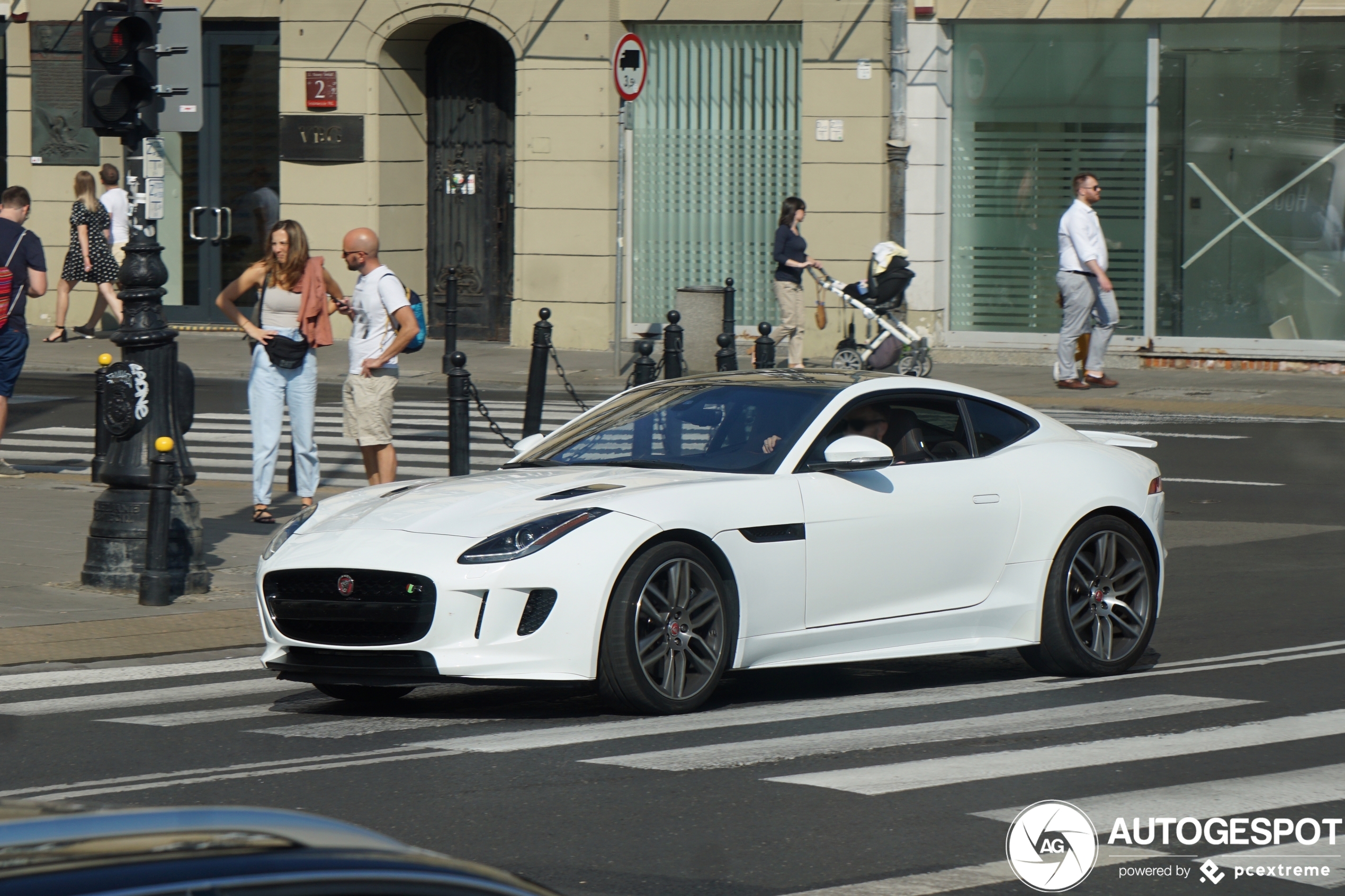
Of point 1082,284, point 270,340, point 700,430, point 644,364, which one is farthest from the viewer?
point 1082,284

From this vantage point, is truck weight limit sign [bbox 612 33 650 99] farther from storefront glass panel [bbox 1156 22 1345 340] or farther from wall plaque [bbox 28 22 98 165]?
wall plaque [bbox 28 22 98 165]

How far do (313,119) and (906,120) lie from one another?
25.8 feet

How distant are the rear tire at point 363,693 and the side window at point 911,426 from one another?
2068 millimetres

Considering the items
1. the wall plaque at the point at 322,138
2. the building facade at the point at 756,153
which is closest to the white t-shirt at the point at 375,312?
the building facade at the point at 756,153

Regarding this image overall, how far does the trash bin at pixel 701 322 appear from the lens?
880 inches

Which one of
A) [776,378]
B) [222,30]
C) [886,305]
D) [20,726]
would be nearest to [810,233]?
[886,305]

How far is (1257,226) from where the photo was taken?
76.8ft

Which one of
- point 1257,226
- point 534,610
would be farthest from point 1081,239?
point 534,610

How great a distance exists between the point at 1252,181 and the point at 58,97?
15.9 meters

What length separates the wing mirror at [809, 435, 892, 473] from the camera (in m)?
7.93

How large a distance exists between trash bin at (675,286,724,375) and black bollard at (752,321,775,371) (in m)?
5.26

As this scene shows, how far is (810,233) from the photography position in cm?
2489

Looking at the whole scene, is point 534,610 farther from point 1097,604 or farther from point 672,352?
point 672,352

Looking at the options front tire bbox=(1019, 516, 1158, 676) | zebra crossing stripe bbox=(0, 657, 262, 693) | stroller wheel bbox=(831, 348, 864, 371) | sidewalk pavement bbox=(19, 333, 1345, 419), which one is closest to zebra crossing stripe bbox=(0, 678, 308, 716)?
zebra crossing stripe bbox=(0, 657, 262, 693)
